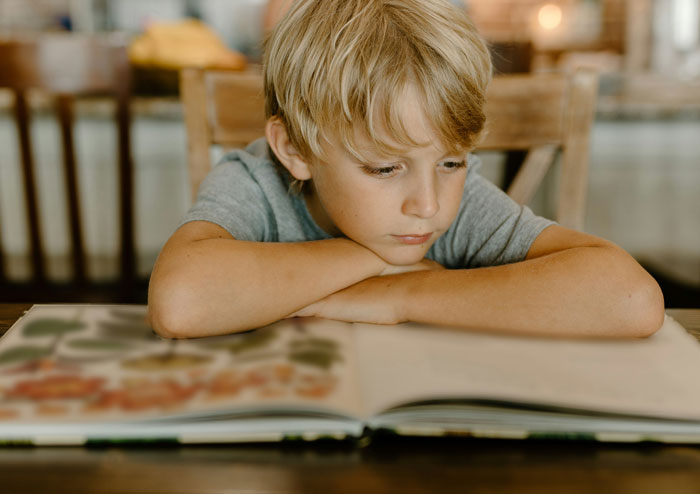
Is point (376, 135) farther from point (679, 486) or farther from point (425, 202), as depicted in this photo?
point (679, 486)

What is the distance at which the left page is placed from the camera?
41cm

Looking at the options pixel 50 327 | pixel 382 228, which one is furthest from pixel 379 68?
pixel 50 327

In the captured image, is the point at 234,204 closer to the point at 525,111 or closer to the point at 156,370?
the point at 156,370

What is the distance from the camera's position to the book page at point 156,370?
1.35 ft

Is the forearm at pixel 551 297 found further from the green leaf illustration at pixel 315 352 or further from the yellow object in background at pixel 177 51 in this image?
the yellow object in background at pixel 177 51

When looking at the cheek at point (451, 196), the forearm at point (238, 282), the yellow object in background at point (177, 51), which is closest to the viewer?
the forearm at point (238, 282)

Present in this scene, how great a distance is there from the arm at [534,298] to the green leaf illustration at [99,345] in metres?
0.18

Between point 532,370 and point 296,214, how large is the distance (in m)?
0.48

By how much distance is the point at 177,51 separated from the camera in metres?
1.45

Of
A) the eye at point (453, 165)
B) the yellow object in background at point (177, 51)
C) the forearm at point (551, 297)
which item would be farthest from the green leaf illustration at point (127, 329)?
the yellow object in background at point (177, 51)

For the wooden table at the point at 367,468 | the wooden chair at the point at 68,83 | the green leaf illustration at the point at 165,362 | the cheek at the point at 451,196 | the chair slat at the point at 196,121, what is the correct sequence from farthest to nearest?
the wooden chair at the point at 68,83, the chair slat at the point at 196,121, the cheek at the point at 451,196, the green leaf illustration at the point at 165,362, the wooden table at the point at 367,468

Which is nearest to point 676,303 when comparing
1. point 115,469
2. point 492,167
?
point 492,167

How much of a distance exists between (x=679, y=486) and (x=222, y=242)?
44cm

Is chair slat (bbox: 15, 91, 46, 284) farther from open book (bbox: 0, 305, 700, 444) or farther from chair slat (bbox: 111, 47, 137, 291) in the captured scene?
open book (bbox: 0, 305, 700, 444)
